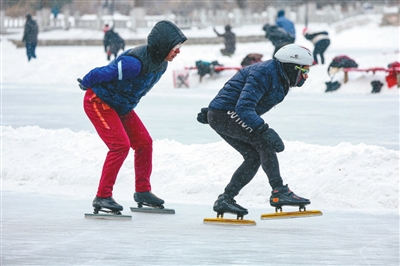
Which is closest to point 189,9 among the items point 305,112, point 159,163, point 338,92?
point 338,92

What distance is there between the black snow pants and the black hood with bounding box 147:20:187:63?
0.62m

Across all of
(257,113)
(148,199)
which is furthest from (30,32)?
(257,113)

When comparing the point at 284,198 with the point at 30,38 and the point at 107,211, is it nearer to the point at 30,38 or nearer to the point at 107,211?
the point at 107,211

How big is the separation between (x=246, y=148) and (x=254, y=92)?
60 cm

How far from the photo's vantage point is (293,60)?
6.11m

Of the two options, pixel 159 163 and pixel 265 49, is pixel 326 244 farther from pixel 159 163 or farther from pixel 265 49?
pixel 265 49

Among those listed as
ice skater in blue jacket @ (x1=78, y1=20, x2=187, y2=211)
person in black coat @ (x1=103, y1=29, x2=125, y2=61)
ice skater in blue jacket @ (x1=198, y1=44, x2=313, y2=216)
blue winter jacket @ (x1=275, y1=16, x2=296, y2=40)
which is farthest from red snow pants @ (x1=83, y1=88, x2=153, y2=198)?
person in black coat @ (x1=103, y1=29, x2=125, y2=61)

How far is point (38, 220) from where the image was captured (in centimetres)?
658

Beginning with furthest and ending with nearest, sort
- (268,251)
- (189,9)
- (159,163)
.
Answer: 1. (189,9)
2. (159,163)
3. (268,251)

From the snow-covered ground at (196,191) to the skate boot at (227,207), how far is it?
0.55ft

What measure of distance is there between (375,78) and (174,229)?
48.7ft

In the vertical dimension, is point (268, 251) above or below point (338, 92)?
above

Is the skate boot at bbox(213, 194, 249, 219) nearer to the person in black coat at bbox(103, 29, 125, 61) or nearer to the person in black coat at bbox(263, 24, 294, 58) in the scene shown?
the person in black coat at bbox(263, 24, 294, 58)

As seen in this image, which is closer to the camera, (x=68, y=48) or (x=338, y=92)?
(x=338, y=92)
